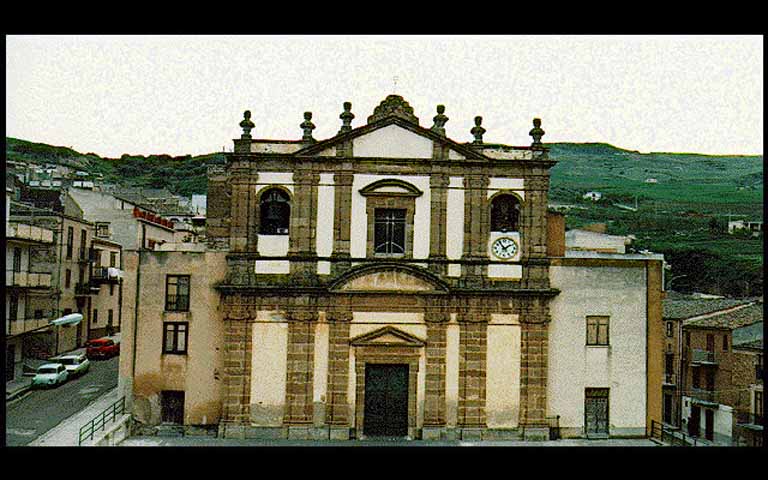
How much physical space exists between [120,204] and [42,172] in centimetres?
2378

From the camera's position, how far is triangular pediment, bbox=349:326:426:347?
80.6 ft

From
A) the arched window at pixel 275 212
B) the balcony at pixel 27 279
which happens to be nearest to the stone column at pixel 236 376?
the arched window at pixel 275 212

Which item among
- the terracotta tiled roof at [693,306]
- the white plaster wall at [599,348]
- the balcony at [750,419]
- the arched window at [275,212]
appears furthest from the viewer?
the terracotta tiled roof at [693,306]

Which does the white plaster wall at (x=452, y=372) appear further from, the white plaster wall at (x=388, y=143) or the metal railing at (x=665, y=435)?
the metal railing at (x=665, y=435)

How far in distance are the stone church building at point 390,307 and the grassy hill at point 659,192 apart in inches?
1334

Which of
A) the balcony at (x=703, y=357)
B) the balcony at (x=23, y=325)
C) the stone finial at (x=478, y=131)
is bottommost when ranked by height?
the balcony at (x=703, y=357)

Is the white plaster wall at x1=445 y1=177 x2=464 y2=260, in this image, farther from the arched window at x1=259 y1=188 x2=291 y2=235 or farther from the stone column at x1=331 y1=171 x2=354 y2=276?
the arched window at x1=259 y1=188 x2=291 y2=235

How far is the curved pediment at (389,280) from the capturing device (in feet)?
80.6

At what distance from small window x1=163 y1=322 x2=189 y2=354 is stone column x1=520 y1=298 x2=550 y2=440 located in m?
10.7

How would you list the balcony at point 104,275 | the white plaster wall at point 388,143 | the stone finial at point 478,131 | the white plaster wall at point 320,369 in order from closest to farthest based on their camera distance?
1. the white plaster wall at point 320,369
2. the white plaster wall at point 388,143
3. the stone finial at point 478,131
4. the balcony at point 104,275

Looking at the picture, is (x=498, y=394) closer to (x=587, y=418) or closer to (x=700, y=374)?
(x=587, y=418)

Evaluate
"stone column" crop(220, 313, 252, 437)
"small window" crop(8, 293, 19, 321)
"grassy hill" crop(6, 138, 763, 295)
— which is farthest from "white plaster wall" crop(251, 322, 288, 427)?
"grassy hill" crop(6, 138, 763, 295)

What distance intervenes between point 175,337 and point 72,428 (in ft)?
13.3

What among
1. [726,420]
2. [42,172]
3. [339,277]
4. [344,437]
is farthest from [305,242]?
[42,172]
